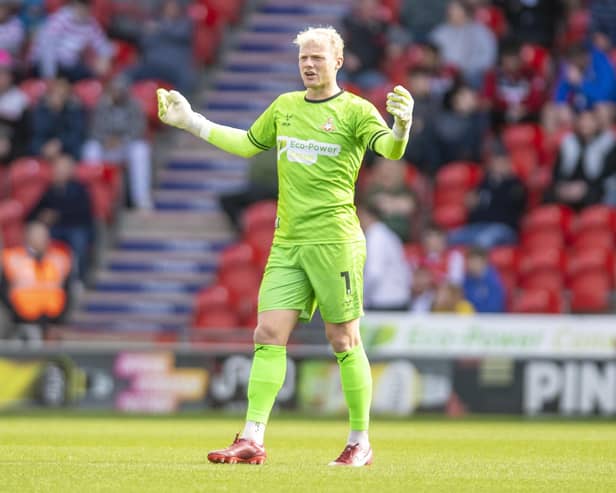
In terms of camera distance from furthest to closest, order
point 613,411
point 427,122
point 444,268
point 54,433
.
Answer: point 427,122 < point 444,268 < point 613,411 < point 54,433

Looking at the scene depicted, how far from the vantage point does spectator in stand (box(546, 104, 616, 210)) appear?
17922 mm

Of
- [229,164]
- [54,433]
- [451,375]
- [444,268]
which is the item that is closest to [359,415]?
[54,433]

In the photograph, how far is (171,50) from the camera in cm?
2111

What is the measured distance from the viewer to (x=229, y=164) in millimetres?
21688

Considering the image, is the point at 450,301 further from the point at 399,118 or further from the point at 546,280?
the point at 399,118

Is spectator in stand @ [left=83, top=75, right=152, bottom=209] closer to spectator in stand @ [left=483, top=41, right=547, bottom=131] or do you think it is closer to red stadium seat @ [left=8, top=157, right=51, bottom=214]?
red stadium seat @ [left=8, top=157, right=51, bottom=214]

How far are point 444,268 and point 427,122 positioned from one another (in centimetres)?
225

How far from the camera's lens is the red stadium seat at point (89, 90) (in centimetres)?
2111

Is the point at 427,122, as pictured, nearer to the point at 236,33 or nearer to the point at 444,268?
the point at 444,268

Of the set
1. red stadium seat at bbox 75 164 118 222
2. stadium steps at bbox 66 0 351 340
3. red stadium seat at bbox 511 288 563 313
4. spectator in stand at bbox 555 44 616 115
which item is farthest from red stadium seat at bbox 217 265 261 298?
spectator in stand at bbox 555 44 616 115

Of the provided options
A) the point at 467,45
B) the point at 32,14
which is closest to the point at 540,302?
the point at 467,45

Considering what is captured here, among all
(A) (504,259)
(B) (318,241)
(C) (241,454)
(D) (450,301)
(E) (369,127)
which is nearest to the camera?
(C) (241,454)

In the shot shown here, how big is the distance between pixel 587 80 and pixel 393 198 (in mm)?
3075

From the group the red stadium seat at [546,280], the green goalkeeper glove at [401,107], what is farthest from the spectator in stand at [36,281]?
the green goalkeeper glove at [401,107]
